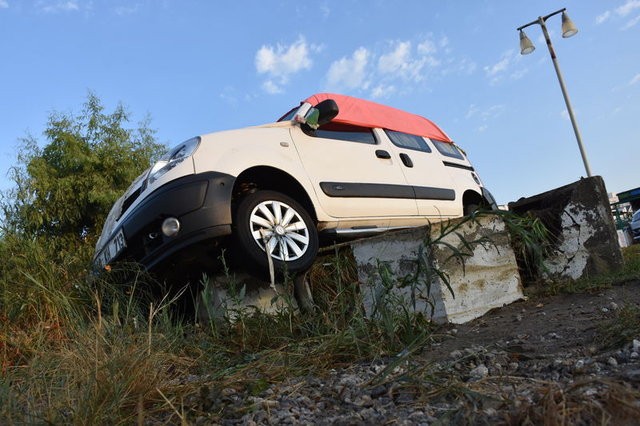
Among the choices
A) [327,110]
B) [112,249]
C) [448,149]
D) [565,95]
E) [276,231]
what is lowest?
[276,231]

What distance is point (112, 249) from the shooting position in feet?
13.2

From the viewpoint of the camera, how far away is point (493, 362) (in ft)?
6.93

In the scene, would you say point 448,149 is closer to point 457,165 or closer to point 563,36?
point 457,165

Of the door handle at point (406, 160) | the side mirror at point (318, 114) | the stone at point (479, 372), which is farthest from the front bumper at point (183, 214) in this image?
the door handle at point (406, 160)

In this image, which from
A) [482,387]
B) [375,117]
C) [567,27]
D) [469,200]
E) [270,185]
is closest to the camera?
[482,387]

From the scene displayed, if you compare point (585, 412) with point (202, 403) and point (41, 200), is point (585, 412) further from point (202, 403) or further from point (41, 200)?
point (41, 200)

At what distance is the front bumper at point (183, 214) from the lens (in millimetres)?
3508

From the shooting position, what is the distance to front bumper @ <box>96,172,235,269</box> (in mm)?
3508

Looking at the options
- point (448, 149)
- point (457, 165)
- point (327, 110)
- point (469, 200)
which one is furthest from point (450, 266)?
point (448, 149)

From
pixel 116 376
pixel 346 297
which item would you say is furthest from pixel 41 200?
pixel 116 376

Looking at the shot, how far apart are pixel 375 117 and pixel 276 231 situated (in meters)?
2.37

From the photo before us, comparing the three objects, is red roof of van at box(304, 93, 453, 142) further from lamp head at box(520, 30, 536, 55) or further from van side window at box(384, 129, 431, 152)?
lamp head at box(520, 30, 536, 55)

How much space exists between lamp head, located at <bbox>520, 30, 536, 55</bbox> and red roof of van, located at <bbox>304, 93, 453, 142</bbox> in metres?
8.78

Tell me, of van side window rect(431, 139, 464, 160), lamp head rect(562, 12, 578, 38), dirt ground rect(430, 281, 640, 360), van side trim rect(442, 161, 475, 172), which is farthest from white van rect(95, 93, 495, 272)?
lamp head rect(562, 12, 578, 38)
